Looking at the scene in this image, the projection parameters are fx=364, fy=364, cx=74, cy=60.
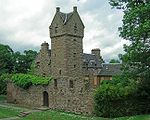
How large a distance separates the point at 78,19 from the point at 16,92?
15.2m

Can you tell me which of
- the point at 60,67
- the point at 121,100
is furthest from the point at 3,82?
the point at 121,100

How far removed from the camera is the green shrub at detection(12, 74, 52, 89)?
49.9 metres

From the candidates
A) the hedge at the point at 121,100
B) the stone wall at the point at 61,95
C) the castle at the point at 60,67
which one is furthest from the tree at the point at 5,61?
the hedge at the point at 121,100

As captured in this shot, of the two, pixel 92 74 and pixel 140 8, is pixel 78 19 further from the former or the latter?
pixel 140 8

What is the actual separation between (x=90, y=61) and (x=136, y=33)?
4677 cm

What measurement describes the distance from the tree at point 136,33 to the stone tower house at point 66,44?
27093mm

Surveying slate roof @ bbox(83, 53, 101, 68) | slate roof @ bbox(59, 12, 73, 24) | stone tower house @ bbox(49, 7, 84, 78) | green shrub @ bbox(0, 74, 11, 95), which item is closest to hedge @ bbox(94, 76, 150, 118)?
stone tower house @ bbox(49, 7, 84, 78)

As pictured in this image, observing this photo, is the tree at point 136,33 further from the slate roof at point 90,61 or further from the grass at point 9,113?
the slate roof at point 90,61

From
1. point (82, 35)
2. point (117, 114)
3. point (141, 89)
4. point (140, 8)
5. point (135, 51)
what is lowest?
point (117, 114)

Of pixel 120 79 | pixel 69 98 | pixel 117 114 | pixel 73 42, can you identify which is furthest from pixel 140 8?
pixel 73 42

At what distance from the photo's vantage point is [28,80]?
52.4m

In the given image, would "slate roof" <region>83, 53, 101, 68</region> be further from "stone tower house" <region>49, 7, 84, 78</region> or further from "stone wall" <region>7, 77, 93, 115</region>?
"stone wall" <region>7, 77, 93, 115</region>

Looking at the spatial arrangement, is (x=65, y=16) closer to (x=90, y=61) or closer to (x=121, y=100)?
(x=90, y=61)

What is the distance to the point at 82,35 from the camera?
58156 millimetres
